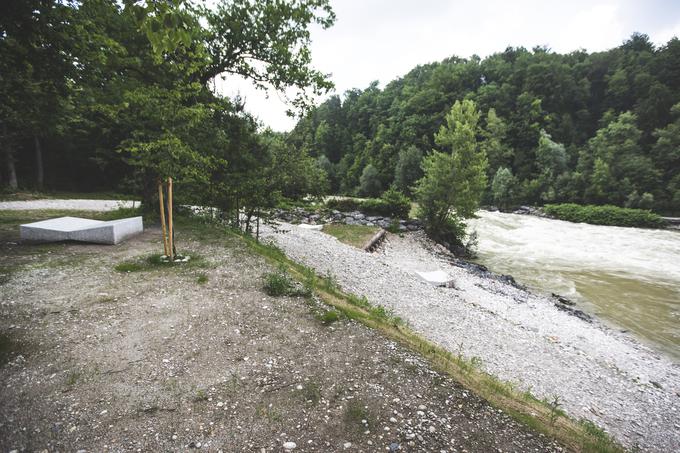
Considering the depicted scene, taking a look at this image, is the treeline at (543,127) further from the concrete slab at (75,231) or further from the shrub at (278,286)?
the concrete slab at (75,231)

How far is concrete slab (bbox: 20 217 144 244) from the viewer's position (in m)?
9.85

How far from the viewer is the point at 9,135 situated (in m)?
24.6

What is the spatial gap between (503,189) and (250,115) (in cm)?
5652

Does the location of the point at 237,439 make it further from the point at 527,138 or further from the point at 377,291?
the point at 527,138

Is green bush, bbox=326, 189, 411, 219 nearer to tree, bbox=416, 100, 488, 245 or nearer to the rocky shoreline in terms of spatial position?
the rocky shoreline

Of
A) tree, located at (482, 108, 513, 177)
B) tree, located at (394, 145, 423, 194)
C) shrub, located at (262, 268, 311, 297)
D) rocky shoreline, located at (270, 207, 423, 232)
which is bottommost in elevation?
rocky shoreline, located at (270, 207, 423, 232)

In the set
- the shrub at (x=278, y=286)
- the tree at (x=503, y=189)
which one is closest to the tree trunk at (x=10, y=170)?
the shrub at (x=278, y=286)

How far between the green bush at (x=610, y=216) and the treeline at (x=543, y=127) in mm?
9274

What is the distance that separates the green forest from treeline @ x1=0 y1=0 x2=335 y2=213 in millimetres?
56

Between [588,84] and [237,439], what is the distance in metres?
116

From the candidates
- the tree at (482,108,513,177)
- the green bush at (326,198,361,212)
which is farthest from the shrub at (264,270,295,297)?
the tree at (482,108,513,177)

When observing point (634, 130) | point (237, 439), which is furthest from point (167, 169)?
point (634, 130)

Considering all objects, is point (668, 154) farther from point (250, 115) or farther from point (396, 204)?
point (250, 115)

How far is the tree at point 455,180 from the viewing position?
2319 centimetres
